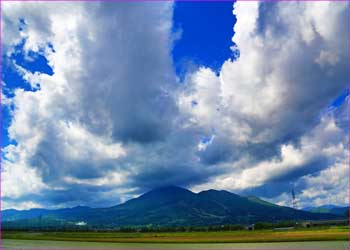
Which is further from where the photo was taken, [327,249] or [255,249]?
[255,249]

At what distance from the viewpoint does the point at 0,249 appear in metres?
79.3

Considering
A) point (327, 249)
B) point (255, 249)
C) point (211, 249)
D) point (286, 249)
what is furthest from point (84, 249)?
point (327, 249)

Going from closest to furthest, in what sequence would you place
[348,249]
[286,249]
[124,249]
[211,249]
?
[348,249] < [286,249] < [211,249] < [124,249]

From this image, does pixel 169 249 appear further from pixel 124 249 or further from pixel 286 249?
pixel 286 249

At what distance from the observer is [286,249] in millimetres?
66125

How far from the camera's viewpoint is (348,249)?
5922cm

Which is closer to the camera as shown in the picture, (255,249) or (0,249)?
(255,249)

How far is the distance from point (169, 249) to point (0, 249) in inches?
1409

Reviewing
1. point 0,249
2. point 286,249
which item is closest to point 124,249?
point 0,249

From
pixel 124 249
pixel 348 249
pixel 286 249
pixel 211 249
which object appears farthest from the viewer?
pixel 124 249

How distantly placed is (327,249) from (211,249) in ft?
68.0

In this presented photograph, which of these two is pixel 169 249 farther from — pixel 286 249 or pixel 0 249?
pixel 0 249

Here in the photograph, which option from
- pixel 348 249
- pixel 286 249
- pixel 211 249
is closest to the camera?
pixel 348 249

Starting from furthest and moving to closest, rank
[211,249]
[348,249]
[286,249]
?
[211,249]
[286,249]
[348,249]
